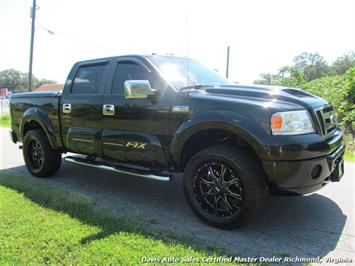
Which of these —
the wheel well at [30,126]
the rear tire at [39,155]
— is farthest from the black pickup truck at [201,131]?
the wheel well at [30,126]

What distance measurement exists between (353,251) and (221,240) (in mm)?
1209

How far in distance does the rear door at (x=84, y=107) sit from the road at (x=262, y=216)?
28.4 inches

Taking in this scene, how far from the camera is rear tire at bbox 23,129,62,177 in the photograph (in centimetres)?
582

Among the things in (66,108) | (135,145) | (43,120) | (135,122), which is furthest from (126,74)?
(43,120)

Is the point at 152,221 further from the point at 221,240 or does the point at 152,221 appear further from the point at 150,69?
the point at 150,69

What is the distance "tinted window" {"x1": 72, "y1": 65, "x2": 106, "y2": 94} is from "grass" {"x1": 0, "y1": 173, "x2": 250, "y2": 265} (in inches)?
62.4

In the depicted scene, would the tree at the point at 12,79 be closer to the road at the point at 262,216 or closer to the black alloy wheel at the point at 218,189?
the road at the point at 262,216

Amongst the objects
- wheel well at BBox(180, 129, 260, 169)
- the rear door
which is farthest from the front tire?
the rear door

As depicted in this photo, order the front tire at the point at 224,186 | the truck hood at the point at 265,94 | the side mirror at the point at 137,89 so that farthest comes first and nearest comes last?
the side mirror at the point at 137,89
the truck hood at the point at 265,94
the front tire at the point at 224,186

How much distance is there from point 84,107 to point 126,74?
2.70 ft

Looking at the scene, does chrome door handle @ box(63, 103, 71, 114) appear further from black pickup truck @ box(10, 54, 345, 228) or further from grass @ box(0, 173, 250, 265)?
grass @ box(0, 173, 250, 265)

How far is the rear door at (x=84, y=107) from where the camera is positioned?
4.89 m

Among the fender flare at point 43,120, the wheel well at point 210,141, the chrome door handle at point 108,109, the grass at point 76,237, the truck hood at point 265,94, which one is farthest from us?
the fender flare at point 43,120

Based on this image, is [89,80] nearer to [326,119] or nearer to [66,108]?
[66,108]
